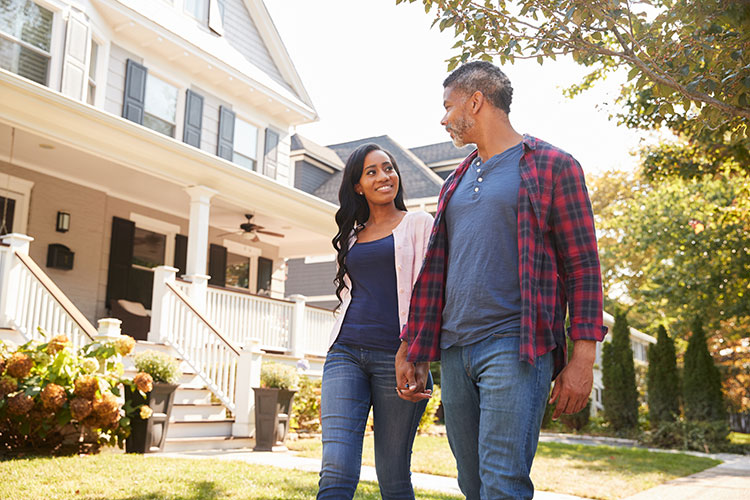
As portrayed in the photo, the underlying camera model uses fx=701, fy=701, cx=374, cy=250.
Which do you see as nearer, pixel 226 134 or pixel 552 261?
pixel 552 261

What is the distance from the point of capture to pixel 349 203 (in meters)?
3.50

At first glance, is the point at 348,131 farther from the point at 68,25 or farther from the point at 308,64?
the point at 68,25

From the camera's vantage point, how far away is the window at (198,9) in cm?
1396

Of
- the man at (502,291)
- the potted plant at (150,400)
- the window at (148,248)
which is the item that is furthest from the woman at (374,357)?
the window at (148,248)

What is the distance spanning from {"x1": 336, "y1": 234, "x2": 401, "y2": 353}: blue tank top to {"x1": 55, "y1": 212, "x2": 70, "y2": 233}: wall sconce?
30.2 feet

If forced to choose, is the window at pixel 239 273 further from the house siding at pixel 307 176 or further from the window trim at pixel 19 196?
the house siding at pixel 307 176

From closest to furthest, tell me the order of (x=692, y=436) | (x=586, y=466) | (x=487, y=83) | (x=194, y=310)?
(x=487, y=83) → (x=586, y=466) → (x=194, y=310) → (x=692, y=436)

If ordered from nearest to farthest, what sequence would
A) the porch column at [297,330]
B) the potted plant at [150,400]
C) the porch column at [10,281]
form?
the potted plant at [150,400] → the porch column at [10,281] → the porch column at [297,330]

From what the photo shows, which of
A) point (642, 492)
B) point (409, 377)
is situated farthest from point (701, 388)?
point (409, 377)

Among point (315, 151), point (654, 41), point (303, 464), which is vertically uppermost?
point (315, 151)

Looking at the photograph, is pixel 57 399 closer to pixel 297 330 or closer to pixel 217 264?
pixel 297 330

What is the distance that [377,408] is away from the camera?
120 inches

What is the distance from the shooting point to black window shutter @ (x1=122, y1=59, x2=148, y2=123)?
11.9 metres

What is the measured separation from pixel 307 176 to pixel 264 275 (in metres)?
6.81
